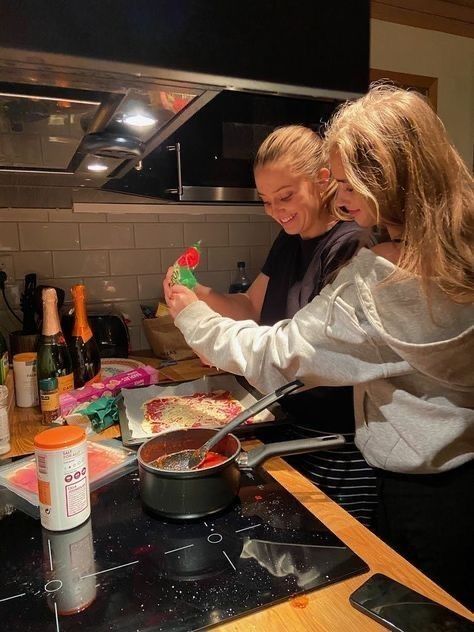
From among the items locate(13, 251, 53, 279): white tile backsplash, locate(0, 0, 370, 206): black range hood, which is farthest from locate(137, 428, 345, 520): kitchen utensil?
locate(13, 251, 53, 279): white tile backsplash

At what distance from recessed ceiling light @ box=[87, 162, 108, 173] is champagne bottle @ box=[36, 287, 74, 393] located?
328 millimetres

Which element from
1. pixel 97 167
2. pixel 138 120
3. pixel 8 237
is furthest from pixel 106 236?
pixel 138 120

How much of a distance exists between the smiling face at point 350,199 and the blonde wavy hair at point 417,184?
38 millimetres

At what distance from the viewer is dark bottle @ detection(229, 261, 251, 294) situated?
6.77 ft

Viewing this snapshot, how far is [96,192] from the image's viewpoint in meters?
1.63

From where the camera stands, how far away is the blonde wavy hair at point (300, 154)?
1.23 meters

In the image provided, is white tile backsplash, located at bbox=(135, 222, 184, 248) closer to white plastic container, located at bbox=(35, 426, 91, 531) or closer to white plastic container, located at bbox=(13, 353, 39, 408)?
white plastic container, located at bbox=(13, 353, 39, 408)

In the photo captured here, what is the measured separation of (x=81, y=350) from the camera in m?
1.43

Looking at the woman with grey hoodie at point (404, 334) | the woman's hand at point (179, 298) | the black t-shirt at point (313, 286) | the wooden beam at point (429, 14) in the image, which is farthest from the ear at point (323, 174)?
the wooden beam at point (429, 14)

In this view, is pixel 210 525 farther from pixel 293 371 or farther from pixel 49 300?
pixel 49 300

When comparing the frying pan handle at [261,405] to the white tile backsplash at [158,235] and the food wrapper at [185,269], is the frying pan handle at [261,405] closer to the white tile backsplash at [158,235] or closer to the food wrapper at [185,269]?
the food wrapper at [185,269]

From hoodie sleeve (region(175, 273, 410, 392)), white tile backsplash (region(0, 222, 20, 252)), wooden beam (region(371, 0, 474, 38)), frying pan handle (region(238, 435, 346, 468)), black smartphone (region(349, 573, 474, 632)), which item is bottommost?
black smartphone (region(349, 573, 474, 632))

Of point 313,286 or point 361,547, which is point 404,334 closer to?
point 361,547

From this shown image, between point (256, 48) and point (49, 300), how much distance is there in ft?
2.98
